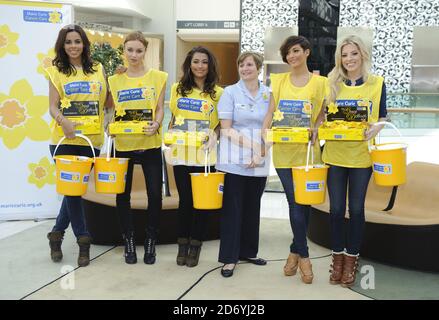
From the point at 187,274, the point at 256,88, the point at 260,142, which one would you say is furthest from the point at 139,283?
the point at 256,88

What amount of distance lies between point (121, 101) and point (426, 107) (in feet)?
11.1

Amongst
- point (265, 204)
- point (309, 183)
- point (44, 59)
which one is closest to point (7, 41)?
point (44, 59)

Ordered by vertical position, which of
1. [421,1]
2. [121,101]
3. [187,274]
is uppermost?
[421,1]

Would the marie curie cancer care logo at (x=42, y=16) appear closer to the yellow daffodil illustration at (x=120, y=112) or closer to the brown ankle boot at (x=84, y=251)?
the yellow daffodil illustration at (x=120, y=112)

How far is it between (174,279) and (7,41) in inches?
108

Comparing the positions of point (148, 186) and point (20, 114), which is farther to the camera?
point (20, 114)

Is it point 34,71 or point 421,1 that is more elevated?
point 421,1

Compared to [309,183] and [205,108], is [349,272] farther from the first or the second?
[205,108]

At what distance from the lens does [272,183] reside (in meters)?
6.07

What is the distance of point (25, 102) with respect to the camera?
457cm

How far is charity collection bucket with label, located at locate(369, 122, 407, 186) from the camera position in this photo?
2855mm

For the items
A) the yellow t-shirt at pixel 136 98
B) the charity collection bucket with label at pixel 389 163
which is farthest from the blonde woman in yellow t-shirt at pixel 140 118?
the charity collection bucket with label at pixel 389 163
